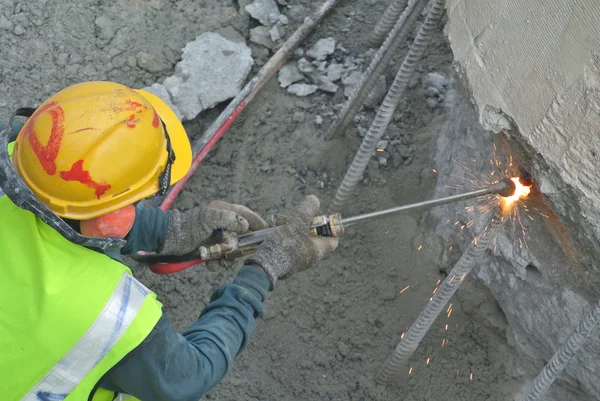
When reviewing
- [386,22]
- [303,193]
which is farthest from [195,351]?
[386,22]

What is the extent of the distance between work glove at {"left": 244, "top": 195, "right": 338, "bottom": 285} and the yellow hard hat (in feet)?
1.69

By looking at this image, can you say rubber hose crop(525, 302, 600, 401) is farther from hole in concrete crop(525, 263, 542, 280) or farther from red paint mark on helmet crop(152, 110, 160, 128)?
red paint mark on helmet crop(152, 110, 160, 128)

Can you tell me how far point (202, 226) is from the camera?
2.86 meters

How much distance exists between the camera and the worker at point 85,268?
2.01 metres

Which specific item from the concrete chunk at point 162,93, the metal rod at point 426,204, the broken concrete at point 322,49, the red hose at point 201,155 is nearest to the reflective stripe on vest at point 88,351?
the metal rod at point 426,204

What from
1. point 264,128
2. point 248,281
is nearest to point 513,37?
point 248,281

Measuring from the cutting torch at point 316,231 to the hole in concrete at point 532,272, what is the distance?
0.46 metres

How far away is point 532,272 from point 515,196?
1.50 ft

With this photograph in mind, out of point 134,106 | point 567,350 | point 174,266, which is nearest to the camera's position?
point 134,106

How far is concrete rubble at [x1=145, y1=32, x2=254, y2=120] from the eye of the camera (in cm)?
411

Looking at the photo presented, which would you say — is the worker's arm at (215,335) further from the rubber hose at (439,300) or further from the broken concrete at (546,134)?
the broken concrete at (546,134)

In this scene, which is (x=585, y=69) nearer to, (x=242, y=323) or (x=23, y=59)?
(x=242, y=323)

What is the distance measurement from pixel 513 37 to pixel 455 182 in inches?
40.7

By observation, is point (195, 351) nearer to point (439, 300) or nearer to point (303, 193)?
point (439, 300)
